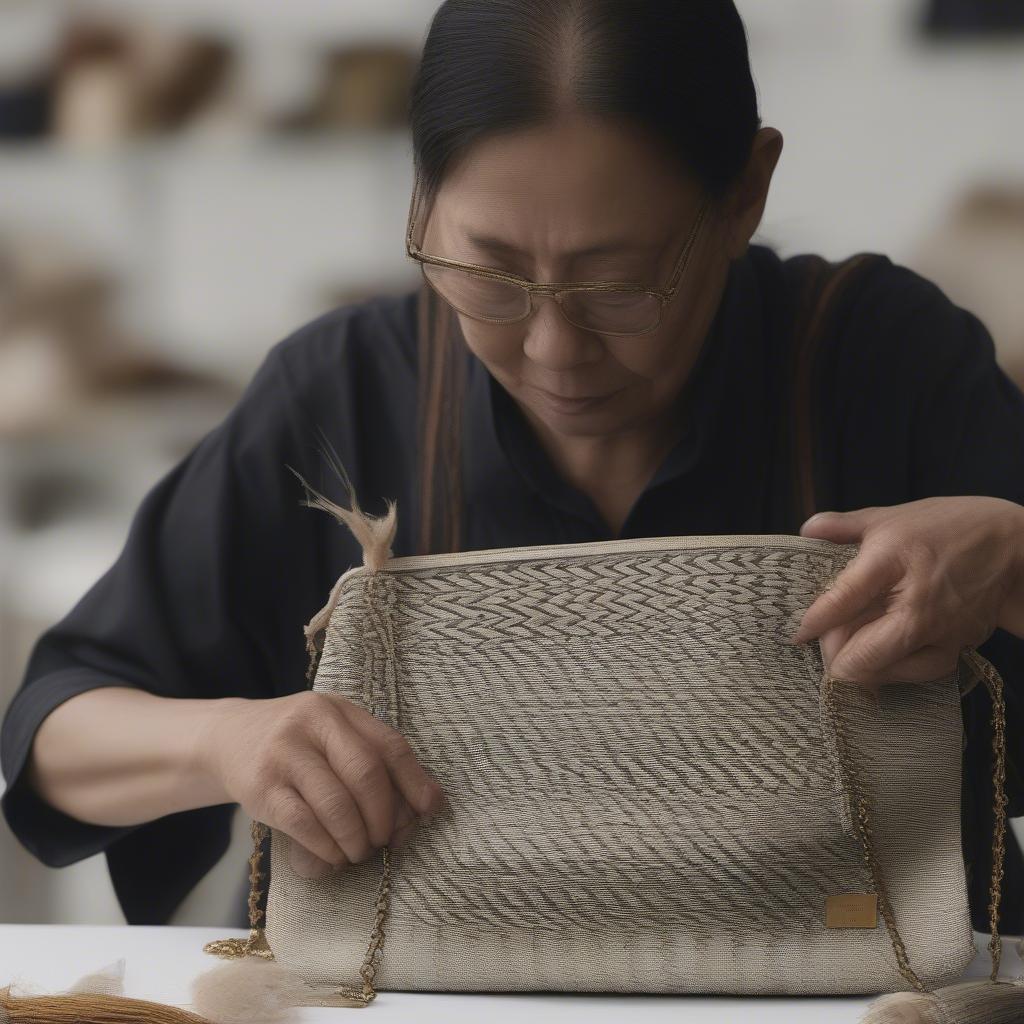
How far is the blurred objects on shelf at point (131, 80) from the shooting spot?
5.03ft

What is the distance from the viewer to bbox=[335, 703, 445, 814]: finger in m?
0.65

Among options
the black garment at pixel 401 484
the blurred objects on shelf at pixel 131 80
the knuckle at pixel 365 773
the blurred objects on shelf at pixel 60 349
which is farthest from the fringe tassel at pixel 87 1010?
the blurred objects on shelf at pixel 131 80

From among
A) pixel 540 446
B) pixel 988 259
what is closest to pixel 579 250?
pixel 540 446

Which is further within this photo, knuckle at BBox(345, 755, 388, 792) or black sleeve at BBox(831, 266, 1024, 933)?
black sleeve at BBox(831, 266, 1024, 933)

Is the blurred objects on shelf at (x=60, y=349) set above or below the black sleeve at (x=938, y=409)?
below

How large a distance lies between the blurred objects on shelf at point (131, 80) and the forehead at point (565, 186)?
3.08 feet

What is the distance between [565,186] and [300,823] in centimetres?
34

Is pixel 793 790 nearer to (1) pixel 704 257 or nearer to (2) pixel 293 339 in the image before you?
(1) pixel 704 257

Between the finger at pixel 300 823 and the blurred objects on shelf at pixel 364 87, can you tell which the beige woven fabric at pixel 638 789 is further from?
the blurred objects on shelf at pixel 364 87

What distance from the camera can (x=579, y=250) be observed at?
2.26 feet

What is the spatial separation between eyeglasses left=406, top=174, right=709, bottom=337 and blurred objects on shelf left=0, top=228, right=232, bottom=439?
2.81 ft

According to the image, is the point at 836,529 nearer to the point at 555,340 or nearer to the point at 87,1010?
the point at 555,340

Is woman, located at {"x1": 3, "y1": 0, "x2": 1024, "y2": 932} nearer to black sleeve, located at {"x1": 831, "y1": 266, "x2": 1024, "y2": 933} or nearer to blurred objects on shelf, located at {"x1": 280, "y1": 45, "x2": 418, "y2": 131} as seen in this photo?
black sleeve, located at {"x1": 831, "y1": 266, "x2": 1024, "y2": 933}

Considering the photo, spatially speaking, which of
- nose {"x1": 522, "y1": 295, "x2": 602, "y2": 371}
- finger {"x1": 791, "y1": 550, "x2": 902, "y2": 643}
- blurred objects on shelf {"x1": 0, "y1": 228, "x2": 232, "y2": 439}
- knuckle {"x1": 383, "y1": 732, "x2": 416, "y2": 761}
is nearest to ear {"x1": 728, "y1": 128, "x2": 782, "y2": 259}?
nose {"x1": 522, "y1": 295, "x2": 602, "y2": 371}
